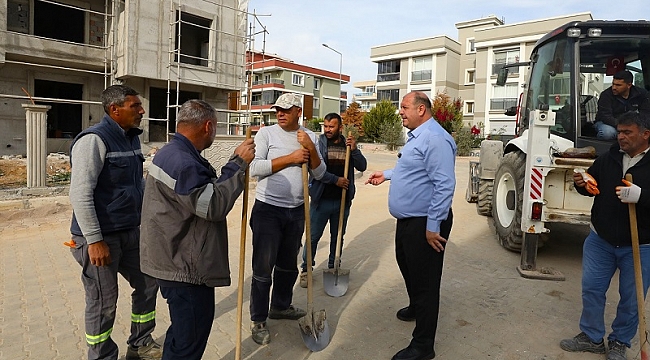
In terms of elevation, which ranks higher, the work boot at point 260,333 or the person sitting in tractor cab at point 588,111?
the person sitting in tractor cab at point 588,111

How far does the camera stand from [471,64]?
41000mm

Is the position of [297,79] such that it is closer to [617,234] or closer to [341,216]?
[341,216]

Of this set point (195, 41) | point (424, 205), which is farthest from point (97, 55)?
point (424, 205)

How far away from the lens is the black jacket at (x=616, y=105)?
16.2 feet

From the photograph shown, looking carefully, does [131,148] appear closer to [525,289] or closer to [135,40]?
[525,289]

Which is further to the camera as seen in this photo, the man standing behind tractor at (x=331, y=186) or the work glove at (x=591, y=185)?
the man standing behind tractor at (x=331, y=186)

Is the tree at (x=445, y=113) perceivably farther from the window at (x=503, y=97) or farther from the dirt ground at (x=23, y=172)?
the dirt ground at (x=23, y=172)

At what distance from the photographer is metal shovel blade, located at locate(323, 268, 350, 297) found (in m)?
4.46

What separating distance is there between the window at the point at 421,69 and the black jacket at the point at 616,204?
129ft

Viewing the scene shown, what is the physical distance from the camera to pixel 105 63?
1532 centimetres

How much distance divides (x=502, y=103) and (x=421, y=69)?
9580 mm

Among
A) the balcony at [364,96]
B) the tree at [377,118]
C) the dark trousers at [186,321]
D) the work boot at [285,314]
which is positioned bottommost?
the work boot at [285,314]

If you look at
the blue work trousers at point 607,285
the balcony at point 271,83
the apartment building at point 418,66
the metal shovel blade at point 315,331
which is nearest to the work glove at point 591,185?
the blue work trousers at point 607,285

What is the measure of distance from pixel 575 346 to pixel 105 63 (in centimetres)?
1633
